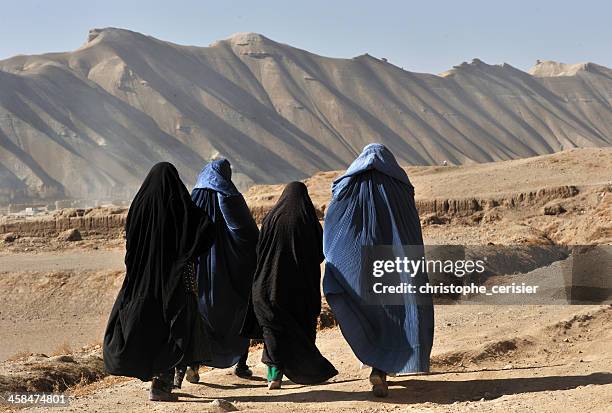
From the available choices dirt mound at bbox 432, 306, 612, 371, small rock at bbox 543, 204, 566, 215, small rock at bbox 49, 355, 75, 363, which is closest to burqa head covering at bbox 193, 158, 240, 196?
dirt mound at bbox 432, 306, 612, 371

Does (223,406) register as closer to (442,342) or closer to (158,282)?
(158,282)

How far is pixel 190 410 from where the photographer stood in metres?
5.30

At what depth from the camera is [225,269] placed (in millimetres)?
6535

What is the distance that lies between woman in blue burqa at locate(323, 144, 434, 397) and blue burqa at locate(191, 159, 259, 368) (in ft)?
2.88

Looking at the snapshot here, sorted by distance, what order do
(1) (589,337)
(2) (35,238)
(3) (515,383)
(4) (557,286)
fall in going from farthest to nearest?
(2) (35,238)
(4) (557,286)
(1) (589,337)
(3) (515,383)

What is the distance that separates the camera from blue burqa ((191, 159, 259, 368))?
6504 mm

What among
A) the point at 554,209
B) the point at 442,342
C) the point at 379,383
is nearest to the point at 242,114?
the point at 554,209

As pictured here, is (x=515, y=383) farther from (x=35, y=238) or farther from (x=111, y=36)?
(x=111, y=36)

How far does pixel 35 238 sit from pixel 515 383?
19228 mm

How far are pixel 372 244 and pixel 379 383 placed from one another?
85cm

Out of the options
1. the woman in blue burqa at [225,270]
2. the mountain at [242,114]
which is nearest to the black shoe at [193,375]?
the woman in blue burqa at [225,270]

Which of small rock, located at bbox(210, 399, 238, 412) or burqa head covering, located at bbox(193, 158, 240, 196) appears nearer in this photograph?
small rock, located at bbox(210, 399, 238, 412)

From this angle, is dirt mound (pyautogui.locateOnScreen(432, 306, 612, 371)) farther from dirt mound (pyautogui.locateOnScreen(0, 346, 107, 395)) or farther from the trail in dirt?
dirt mound (pyautogui.locateOnScreen(0, 346, 107, 395))

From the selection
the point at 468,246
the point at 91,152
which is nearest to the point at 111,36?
the point at 91,152
